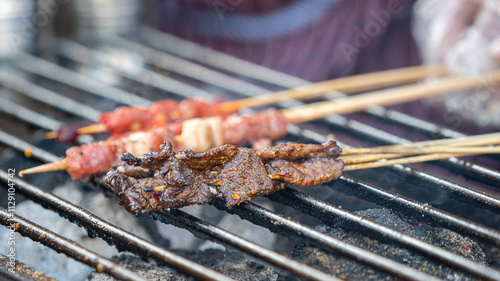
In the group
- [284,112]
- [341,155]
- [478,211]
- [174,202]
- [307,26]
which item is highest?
[307,26]

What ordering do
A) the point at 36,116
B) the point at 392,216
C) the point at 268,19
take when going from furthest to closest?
the point at 268,19 → the point at 36,116 → the point at 392,216

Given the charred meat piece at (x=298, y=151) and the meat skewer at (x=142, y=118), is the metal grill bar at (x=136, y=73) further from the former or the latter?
the charred meat piece at (x=298, y=151)

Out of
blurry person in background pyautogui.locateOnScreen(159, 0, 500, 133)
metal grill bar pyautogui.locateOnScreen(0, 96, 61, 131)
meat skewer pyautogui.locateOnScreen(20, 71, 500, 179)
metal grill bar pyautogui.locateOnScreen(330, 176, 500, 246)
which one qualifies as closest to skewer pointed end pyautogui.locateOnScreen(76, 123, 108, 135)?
metal grill bar pyautogui.locateOnScreen(0, 96, 61, 131)

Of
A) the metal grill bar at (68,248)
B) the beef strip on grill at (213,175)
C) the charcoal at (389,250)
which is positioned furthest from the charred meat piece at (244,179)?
the metal grill bar at (68,248)

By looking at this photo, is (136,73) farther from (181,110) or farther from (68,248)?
(68,248)

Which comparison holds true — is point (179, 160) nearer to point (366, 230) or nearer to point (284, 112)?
point (366, 230)

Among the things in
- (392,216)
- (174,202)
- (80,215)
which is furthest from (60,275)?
(392,216)

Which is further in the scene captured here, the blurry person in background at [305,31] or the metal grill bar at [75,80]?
the blurry person in background at [305,31]
